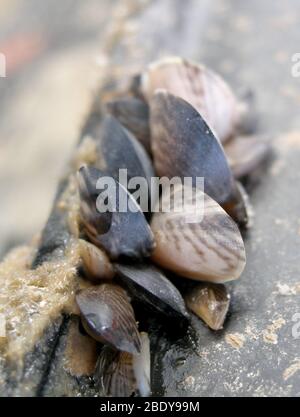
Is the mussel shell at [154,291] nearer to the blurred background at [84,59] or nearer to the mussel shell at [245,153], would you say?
the mussel shell at [245,153]

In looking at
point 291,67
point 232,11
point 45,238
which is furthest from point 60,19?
point 45,238

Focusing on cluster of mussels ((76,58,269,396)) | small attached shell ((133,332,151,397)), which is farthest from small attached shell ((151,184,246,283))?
small attached shell ((133,332,151,397))

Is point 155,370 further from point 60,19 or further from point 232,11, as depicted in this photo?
point 60,19

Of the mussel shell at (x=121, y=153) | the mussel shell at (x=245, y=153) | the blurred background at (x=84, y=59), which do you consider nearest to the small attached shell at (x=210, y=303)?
the mussel shell at (x=121, y=153)

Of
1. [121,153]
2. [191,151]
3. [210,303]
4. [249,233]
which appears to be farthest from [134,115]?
[210,303]

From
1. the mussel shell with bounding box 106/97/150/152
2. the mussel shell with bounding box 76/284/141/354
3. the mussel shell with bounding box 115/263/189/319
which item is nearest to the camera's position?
the mussel shell with bounding box 76/284/141/354

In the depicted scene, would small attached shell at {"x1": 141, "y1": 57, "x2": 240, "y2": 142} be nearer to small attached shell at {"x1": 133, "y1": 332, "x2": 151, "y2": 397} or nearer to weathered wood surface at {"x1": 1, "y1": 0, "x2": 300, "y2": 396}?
weathered wood surface at {"x1": 1, "y1": 0, "x2": 300, "y2": 396}
